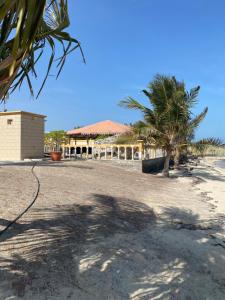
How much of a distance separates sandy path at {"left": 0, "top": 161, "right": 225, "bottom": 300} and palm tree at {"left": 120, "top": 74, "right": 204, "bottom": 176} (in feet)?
28.1

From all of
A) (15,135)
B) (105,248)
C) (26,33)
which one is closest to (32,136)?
(15,135)

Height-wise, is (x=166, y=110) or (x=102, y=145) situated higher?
(x=166, y=110)

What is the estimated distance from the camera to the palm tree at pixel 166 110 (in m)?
17.6

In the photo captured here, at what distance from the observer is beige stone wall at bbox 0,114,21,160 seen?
18.5m

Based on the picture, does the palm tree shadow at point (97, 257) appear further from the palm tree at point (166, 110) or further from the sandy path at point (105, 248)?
the palm tree at point (166, 110)

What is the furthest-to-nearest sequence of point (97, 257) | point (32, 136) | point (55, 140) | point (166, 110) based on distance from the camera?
1. point (55, 140)
2. point (32, 136)
3. point (166, 110)
4. point (97, 257)

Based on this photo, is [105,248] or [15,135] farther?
[15,135]

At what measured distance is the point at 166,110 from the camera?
57.5ft

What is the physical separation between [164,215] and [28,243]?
3981 mm

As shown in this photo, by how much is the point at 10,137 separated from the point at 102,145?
5339mm

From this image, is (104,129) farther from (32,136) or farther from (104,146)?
(32,136)

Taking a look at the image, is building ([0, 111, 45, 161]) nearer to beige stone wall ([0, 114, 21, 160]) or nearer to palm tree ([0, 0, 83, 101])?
beige stone wall ([0, 114, 21, 160])

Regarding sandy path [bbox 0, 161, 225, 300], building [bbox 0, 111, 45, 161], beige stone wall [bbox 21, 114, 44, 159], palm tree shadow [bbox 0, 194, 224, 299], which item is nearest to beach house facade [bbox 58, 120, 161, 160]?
beige stone wall [bbox 21, 114, 44, 159]

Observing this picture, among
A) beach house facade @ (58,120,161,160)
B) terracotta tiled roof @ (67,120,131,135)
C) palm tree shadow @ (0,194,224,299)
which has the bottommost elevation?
palm tree shadow @ (0,194,224,299)
